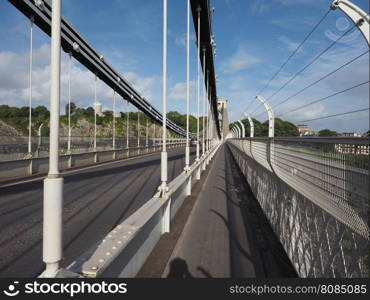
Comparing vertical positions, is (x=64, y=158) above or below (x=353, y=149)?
below

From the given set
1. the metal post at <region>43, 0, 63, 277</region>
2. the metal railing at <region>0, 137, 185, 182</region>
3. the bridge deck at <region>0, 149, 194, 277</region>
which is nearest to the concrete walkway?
the bridge deck at <region>0, 149, 194, 277</region>

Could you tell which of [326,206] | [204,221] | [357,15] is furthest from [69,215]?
[357,15]

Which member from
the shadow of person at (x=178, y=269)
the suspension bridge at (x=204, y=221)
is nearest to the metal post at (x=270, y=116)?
the suspension bridge at (x=204, y=221)

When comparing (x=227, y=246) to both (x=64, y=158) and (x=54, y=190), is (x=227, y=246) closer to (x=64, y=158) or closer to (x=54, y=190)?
(x=54, y=190)

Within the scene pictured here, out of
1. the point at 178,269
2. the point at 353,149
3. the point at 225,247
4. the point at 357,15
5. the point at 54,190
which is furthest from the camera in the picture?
the point at 225,247

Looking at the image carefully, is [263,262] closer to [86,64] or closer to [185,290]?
[185,290]

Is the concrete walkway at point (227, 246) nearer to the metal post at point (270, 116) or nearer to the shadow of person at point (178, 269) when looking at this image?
the shadow of person at point (178, 269)

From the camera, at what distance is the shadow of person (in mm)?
3418

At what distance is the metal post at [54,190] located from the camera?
1905 millimetres

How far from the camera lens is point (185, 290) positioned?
2250 millimetres

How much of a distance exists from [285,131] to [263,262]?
5.34m

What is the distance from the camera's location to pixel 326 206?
2.57 metres

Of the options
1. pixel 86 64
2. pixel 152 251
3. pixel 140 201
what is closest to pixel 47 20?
pixel 86 64

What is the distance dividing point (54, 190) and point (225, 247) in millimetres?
3026
